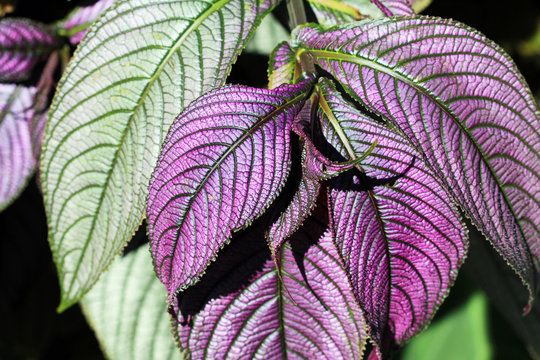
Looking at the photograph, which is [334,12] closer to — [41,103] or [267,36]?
[267,36]

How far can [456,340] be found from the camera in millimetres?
2166

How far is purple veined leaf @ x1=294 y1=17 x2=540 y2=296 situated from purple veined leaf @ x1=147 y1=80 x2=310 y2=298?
118 mm

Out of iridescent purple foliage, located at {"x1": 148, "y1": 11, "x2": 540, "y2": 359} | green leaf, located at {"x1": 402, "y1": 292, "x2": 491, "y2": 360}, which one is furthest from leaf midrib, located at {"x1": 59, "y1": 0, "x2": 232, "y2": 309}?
green leaf, located at {"x1": 402, "y1": 292, "x2": 491, "y2": 360}

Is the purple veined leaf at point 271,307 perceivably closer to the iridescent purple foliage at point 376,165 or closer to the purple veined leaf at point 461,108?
the iridescent purple foliage at point 376,165

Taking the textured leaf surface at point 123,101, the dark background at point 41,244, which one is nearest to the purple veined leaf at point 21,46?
the dark background at point 41,244

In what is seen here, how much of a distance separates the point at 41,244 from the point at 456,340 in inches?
69.4

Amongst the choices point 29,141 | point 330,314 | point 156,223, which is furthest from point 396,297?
point 29,141

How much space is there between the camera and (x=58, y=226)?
643 mm

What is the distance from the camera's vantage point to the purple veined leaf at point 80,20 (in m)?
0.87

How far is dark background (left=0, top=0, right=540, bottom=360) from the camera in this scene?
1086mm

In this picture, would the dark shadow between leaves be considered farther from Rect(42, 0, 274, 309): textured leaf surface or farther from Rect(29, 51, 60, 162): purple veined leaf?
Rect(29, 51, 60, 162): purple veined leaf

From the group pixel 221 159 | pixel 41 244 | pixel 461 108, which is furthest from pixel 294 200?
pixel 41 244

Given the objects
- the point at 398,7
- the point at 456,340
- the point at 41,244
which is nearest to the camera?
the point at 398,7

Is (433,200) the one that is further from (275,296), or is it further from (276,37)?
(276,37)
